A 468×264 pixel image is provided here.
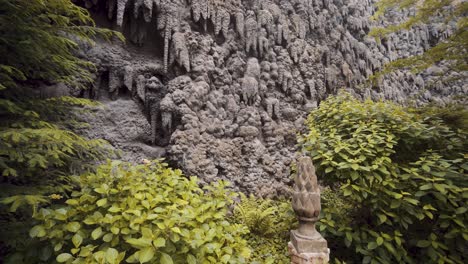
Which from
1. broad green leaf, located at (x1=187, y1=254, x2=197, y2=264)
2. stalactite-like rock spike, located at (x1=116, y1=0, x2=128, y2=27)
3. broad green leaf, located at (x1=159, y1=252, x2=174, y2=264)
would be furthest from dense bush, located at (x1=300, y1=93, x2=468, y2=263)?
stalactite-like rock spike, located at (x1=116, y1=0, x2=128, y2=27)

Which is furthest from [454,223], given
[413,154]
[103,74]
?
[103,74]

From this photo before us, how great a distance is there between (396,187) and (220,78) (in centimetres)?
513

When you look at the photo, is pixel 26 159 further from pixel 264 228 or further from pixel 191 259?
pixel 264 228

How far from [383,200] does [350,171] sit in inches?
24.1

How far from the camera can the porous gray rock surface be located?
5.79 meters

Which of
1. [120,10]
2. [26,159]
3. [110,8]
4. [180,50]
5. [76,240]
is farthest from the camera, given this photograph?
[180,50]

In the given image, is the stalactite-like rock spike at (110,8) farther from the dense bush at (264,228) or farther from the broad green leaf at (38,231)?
the dense bush at (264,228)

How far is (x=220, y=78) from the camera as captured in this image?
22.1 ft

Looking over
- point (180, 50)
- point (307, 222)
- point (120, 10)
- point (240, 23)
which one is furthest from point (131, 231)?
point (240, 23)

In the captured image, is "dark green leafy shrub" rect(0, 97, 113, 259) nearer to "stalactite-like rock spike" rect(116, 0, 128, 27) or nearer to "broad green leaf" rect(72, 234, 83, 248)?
"broad green leaf" rect(72, 234, 83, 248)

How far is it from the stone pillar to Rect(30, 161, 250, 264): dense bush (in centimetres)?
112

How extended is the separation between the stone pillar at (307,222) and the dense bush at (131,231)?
1118mm

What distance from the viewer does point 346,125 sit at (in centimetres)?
432

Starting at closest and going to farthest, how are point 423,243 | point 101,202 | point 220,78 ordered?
point 101,202
point 423,243
point 220,78
